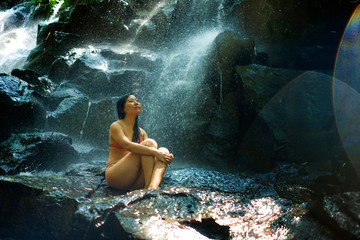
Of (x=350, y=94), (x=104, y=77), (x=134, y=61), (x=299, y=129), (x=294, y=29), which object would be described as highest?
(x=294, y=29)

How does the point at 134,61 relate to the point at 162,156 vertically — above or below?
above

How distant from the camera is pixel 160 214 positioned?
2.57 m

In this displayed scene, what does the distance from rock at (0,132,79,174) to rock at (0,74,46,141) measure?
53cm

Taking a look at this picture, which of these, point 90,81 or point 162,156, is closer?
point 162,156

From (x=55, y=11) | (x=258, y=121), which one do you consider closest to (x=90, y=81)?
(x=258, y=121)

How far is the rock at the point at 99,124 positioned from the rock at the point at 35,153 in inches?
52.7

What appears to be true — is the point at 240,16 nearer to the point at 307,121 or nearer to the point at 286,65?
the point at 286,65

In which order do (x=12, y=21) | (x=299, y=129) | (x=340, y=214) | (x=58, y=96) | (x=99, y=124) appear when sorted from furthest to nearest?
(x=12, y=21), (x=58, y=96), (x=99, y=124), (x=299, y=129), (x=340, y=214)

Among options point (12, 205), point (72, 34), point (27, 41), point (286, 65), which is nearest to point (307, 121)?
point (286, 65)

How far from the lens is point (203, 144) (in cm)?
718

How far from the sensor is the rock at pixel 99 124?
7430mm

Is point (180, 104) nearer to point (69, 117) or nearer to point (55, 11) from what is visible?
point (69, 117)

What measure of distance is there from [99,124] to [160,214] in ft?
17.9

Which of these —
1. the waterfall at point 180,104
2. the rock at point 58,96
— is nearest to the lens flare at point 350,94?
the waterfall at point 180,104
